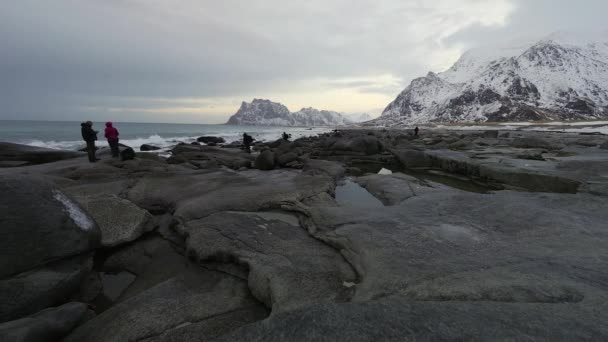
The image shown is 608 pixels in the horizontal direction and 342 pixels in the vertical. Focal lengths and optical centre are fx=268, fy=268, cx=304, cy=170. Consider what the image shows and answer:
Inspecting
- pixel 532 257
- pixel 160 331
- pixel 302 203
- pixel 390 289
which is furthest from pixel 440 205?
pixel 160 331

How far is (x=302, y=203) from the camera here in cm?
686

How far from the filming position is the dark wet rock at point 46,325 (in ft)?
8.78

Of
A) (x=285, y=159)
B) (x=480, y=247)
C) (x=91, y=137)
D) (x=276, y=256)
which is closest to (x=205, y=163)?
(x=285, y=159)

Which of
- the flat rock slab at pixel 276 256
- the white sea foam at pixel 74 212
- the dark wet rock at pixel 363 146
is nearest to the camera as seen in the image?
the flat rock slab at pixel 276 256

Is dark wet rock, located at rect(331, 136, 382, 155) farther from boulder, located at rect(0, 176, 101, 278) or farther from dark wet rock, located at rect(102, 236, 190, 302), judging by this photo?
boulder, located at rect(0, 176, 101, 278)

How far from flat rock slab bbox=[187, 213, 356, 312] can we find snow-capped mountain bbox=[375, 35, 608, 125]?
490ft

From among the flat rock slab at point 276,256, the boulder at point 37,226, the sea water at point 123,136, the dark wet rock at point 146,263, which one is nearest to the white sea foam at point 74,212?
the boulder at point 37,226

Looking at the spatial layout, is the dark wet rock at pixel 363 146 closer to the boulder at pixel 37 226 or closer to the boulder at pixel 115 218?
the boulder at pixel 115 218

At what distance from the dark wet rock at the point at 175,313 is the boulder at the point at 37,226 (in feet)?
5.21

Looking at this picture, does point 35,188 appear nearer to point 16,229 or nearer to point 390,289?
point 16,229

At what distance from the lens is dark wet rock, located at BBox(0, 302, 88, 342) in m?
2.68

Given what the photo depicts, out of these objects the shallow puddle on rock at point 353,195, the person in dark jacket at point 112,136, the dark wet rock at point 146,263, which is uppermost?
the person in dark jacket at point 112,136

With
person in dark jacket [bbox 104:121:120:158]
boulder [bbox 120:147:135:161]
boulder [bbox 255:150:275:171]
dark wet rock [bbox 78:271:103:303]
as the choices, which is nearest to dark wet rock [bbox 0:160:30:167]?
person in dark jacket [bbox 104:121:120:158]

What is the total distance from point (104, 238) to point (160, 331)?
3.14 metres
